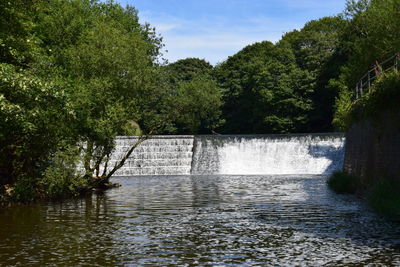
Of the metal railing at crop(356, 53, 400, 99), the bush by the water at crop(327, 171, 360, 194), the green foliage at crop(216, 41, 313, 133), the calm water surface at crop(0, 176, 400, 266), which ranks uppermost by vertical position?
the green foliage at crop(216, 41, 313, 133)

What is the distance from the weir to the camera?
43594mm

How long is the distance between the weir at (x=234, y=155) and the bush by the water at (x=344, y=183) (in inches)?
682

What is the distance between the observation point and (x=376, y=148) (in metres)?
19.6

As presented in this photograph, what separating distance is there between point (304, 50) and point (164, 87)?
19813 mm

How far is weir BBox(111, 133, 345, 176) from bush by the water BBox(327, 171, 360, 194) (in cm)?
1732

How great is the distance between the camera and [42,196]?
23828 mm

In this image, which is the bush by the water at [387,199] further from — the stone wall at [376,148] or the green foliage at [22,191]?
the green foliage at [22,191]

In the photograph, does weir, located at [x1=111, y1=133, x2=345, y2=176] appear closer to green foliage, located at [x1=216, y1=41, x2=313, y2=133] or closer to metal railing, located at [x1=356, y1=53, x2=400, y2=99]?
metal railing, located at [x1=356, y1=53, x2=400, y2=99]

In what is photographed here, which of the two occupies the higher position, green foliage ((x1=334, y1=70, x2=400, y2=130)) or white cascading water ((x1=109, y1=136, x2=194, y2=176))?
green foliage ((x1=334, y1=70, x2=400, y2=130))

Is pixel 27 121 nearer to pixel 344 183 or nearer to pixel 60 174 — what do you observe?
pixel 60 174

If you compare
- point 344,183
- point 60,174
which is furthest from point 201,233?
point 344,183

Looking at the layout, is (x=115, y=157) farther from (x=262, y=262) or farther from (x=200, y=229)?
(x=262, y=262)

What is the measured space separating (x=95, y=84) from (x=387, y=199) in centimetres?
1529

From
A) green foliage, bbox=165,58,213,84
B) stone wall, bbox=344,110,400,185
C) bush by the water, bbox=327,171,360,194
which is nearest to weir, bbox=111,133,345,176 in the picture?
bush by the water, bbox=327,171,360,194
